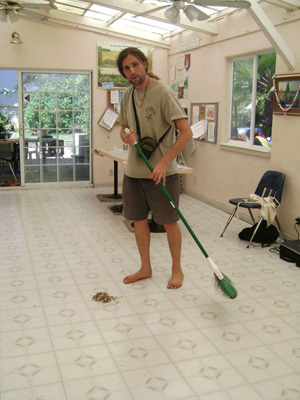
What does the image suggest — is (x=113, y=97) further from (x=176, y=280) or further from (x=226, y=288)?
(x=226, y=288)

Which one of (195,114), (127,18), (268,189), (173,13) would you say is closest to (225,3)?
(173,13)

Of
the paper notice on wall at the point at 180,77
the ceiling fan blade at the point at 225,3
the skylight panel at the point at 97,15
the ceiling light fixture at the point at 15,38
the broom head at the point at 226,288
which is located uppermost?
the skylight panel at the point at 97,15

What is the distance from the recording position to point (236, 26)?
16.9 feet

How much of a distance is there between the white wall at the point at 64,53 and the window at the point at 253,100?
7.00 feet

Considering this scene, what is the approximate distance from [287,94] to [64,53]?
3.85 metres

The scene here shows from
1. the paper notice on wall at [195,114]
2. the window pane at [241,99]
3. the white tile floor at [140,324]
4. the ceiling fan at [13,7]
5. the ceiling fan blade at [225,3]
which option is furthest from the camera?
the paper notice on wall at [195,114]

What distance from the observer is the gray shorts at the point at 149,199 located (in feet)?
10.0

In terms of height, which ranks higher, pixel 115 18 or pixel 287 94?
pixel 115 18

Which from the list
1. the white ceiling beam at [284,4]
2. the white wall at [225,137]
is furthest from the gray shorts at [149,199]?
the white ceiling beam at [284,4]

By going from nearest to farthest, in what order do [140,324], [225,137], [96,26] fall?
[140,324] < [225,137] < [96,26]

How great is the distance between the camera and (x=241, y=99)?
5.37 metres

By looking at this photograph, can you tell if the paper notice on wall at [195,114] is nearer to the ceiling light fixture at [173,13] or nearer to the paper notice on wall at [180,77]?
the paper notice on wall at [180,77]

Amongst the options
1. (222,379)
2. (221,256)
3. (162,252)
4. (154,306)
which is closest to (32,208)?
(162,252)

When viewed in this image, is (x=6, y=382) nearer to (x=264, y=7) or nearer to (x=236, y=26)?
(x=264, y=7)
